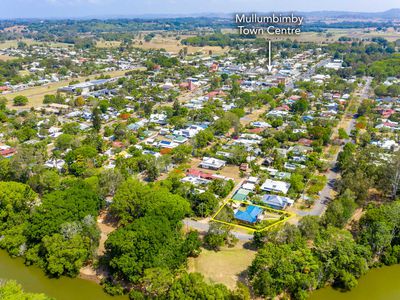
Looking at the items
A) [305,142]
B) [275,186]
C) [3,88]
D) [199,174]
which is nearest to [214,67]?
[3,88]

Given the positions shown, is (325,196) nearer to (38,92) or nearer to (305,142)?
(305,142)

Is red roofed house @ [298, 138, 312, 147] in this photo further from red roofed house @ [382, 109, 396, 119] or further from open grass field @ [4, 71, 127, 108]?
open grass field @ [4, 71, 127, 108]

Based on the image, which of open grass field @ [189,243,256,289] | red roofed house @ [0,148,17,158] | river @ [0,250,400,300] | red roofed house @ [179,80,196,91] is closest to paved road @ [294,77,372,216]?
river @ [0,250,400,300]

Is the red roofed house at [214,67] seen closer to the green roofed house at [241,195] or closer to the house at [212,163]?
the house at [212,163]

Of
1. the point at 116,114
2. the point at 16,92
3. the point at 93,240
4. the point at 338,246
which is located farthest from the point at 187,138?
the point at 16,92

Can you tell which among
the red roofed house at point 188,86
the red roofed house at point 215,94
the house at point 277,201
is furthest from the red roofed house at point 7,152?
the red roofed house at point 188,86

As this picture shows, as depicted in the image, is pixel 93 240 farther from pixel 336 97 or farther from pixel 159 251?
pixel 336 97
